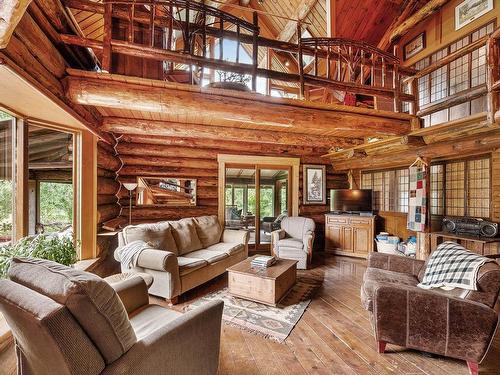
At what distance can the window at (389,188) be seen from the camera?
5.27 metres

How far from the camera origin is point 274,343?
7.47ft

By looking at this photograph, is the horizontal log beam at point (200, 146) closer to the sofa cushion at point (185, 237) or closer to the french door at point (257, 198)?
the french door at point (257, 198)

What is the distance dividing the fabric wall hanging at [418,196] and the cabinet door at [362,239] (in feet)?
2.91

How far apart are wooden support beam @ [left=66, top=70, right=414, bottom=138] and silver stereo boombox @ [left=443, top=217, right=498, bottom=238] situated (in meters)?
1.62

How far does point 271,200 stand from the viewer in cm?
605

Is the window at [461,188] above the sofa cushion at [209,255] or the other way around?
above

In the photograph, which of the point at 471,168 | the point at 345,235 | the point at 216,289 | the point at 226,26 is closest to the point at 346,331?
the point at 216,289

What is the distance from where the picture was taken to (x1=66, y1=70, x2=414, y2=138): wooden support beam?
2.56 m

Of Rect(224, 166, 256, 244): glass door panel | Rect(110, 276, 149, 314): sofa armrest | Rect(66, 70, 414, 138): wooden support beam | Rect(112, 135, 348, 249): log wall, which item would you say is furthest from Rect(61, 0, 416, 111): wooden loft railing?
Rect(224, 166, 256, 244): glass door panel

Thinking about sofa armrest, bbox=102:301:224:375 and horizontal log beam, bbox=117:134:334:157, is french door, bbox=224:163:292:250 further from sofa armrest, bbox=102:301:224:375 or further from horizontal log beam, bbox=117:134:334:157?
sofa armrest, bbox=102:301:224:375

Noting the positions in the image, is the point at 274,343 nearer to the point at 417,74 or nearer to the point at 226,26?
the point at 417,74

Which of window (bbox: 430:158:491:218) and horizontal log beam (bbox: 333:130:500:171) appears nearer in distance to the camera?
horizontal log beam (bbox: 333:130:500:171)

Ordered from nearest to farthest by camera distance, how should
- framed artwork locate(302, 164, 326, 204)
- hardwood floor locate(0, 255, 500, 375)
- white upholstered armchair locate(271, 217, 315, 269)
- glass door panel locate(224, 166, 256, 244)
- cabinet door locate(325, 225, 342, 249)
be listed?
hardwood floor locate(0, 255, 500, 375) → white upholstered armchair locate(271, 217, 315, 269) → cabinet door locate(325, 225, 342, 249) → glass door panel locate(224, 166, 256, 244) → framed artwork locate(302, 164, 326, 204)

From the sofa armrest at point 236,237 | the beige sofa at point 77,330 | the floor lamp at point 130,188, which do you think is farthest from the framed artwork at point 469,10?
the floor lamp at point 130,188
